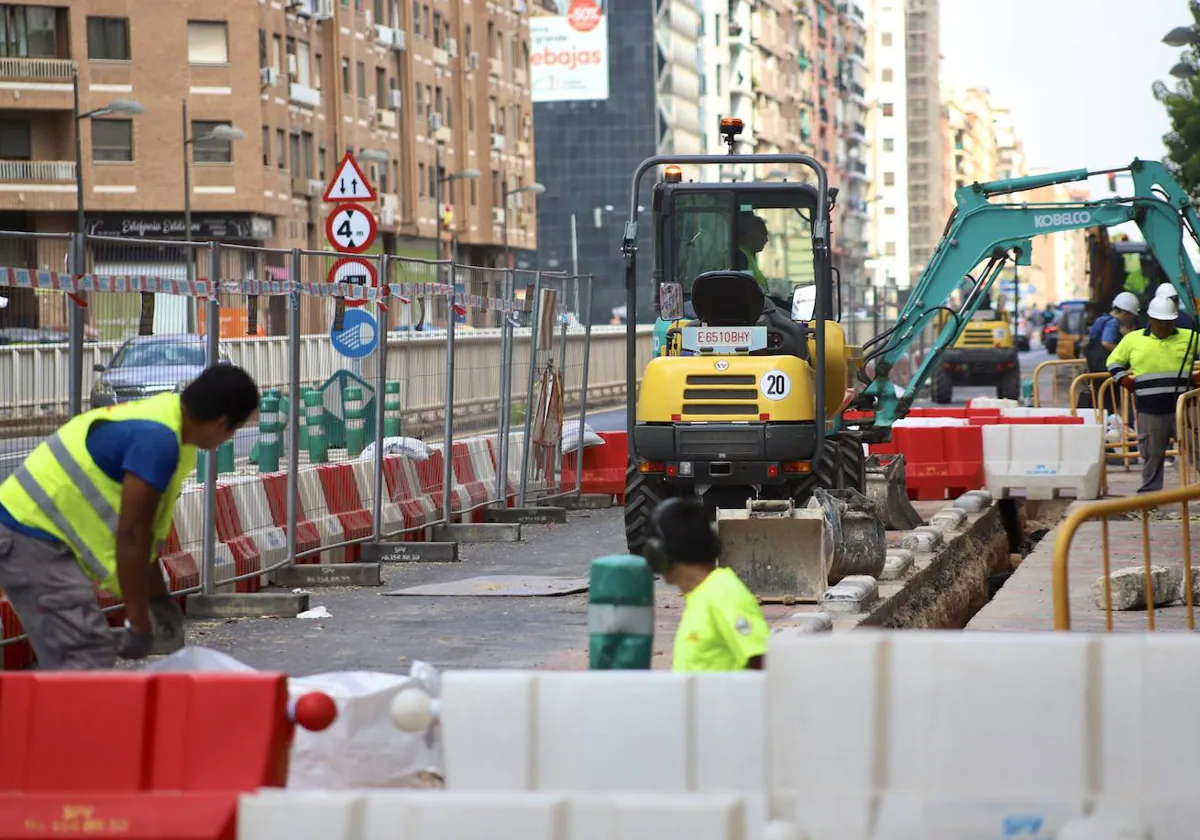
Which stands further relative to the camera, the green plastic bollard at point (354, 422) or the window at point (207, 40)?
the window at point (207, 40)

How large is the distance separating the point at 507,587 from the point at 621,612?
690cm

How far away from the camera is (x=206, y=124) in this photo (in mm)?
62594

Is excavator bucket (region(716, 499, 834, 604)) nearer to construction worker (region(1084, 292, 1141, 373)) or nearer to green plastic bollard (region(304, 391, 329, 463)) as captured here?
green plastic bollard (region(304, 391, 329, 463))

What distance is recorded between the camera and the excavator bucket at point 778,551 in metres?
13.7

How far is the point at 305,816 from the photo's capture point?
6047mm

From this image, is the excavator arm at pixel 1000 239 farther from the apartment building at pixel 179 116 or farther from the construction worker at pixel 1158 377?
the apartment building at pixel 179 116

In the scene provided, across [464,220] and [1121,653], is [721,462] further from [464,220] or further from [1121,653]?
[464,220]

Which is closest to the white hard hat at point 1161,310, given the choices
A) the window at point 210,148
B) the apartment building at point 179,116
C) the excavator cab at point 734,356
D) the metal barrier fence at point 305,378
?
the excavator cab at point 734,356

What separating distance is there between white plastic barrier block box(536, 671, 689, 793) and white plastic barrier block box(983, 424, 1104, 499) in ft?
49.5

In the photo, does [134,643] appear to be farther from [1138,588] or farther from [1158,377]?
[1158,377]

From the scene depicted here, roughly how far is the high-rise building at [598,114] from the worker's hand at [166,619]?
109 metres

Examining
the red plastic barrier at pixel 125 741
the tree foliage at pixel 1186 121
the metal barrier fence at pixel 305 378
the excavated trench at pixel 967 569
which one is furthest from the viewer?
the tree foliage at pixel 1186 121

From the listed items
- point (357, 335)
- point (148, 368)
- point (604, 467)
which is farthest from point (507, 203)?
point (148, 368)

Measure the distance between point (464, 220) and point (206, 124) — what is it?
20934 mm
